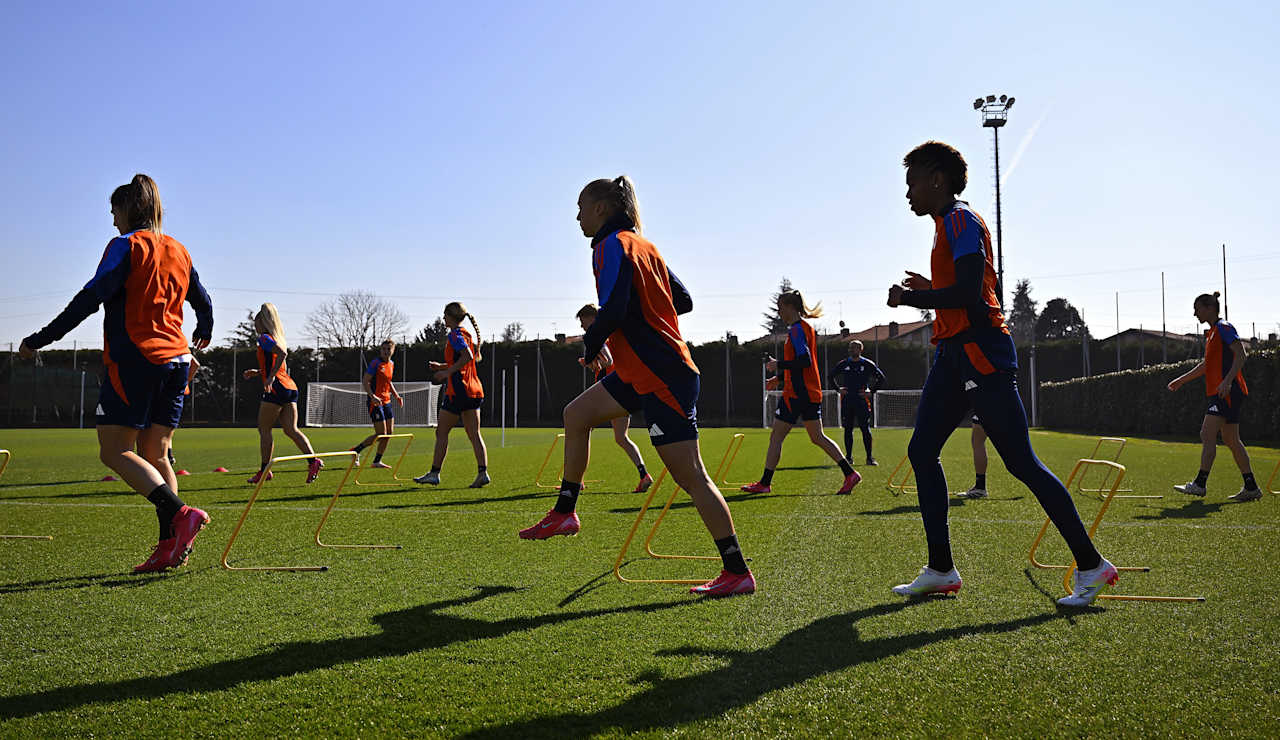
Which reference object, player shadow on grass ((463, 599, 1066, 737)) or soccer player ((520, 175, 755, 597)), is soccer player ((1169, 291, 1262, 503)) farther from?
soccer player ((520, 175, 755, 597))

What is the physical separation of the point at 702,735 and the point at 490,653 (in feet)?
3.42

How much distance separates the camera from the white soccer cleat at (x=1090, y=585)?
3816 mm

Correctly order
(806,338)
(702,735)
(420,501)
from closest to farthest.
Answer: (702,735), (420,501), (806,338)

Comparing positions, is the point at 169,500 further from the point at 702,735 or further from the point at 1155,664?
the point at 1155,664

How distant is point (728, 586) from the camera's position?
402cm

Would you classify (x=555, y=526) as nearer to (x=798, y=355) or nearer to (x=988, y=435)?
(x=988, y=435)

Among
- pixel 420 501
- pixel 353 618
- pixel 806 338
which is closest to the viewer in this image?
pixel 353 618

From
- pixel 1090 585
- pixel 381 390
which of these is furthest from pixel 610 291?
pixel 381 390

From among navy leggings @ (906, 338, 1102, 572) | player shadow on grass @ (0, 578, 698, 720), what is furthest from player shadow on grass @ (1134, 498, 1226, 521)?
player shadow on grass @ (0, 578, 698, 720)

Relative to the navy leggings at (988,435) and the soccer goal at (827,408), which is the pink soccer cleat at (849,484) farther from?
the soccer goal at (827,408)

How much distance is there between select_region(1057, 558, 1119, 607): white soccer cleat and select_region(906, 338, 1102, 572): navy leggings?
4cm

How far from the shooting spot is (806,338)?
30.2 ft

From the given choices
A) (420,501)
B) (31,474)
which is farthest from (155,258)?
(31,474)

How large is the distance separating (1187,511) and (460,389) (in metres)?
7.27
